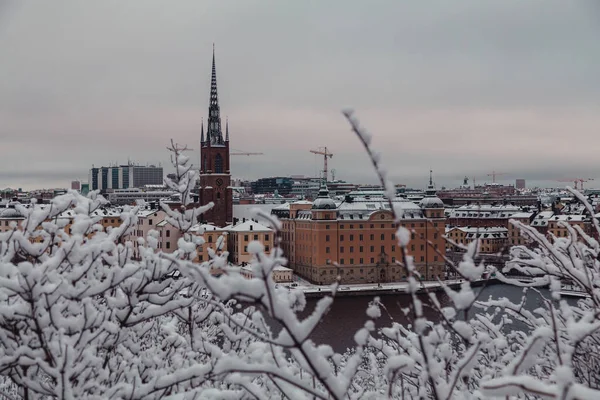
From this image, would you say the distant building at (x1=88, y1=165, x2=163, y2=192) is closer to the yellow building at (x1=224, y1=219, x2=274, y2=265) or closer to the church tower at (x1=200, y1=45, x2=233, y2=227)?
the church tower at (x1=200, y1=45, x2=233, y2=227)

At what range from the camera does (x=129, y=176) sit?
186 metres

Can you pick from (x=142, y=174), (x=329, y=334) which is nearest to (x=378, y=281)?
(x=329, y=334)

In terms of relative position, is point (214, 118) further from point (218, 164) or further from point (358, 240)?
point (358, 240)

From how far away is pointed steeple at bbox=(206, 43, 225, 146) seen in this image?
58875 millimetres

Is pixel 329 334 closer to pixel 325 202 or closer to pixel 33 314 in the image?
pixel 325 202

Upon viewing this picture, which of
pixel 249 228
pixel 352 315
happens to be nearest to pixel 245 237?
pixel 249 228

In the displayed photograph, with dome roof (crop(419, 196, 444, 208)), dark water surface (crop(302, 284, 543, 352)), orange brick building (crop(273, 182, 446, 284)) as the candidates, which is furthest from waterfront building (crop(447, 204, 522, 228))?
dark water surface (crop(302, 284, 543, 352))

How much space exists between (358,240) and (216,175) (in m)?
19.2

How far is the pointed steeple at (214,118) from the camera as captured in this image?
58.9 meters

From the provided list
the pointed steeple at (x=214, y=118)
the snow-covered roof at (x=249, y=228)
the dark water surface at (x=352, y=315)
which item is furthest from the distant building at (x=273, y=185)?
the dark water surface at (x=352, y=315)

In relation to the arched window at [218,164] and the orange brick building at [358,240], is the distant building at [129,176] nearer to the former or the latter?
the arched window at [218,164]

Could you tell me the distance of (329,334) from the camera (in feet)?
90.3

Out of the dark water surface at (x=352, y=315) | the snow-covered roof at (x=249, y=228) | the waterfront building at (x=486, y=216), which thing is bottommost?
the dark water surface at (x=352, y=315)

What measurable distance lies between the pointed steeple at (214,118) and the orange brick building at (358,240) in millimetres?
16543
